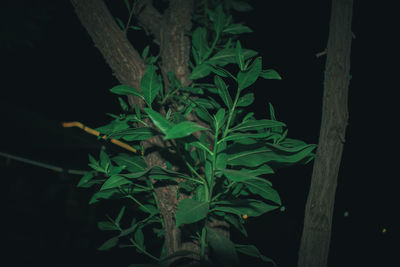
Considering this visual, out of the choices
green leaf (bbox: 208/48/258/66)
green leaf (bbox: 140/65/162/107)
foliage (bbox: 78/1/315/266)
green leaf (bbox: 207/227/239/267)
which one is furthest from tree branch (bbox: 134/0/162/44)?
green leaf (bbox: 207/227/239/267)

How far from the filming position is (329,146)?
2.23 ft

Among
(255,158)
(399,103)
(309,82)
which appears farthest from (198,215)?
(399,103)

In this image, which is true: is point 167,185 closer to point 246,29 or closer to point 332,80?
point 332,80

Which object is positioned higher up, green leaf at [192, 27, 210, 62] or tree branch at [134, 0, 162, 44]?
tree branch at [134, 0, 162, 44]

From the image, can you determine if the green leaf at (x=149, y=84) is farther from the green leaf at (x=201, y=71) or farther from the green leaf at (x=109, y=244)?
the green leaf at (x=109, y=244)

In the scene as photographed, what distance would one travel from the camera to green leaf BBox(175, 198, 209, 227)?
0.54 meters

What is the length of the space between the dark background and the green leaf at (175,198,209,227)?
3.20ft

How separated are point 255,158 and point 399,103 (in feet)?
11.5

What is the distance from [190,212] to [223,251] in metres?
0.14

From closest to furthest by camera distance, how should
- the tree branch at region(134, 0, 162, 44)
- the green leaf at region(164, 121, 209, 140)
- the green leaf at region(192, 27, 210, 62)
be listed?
the green leaf at region(164, 121, 209, 140) < the green leaf at region(192, 27, 210, 62) < the tree branch at region(134, 0, 162, 44)

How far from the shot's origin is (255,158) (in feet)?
2.21

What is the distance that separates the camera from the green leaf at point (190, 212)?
54cm

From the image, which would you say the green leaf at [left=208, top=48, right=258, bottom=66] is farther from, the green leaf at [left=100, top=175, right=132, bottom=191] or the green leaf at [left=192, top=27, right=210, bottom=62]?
the green leaf at [left=100, top=175, right=132, bottom=191]

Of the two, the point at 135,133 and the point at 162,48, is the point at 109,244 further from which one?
the point at 162,48
